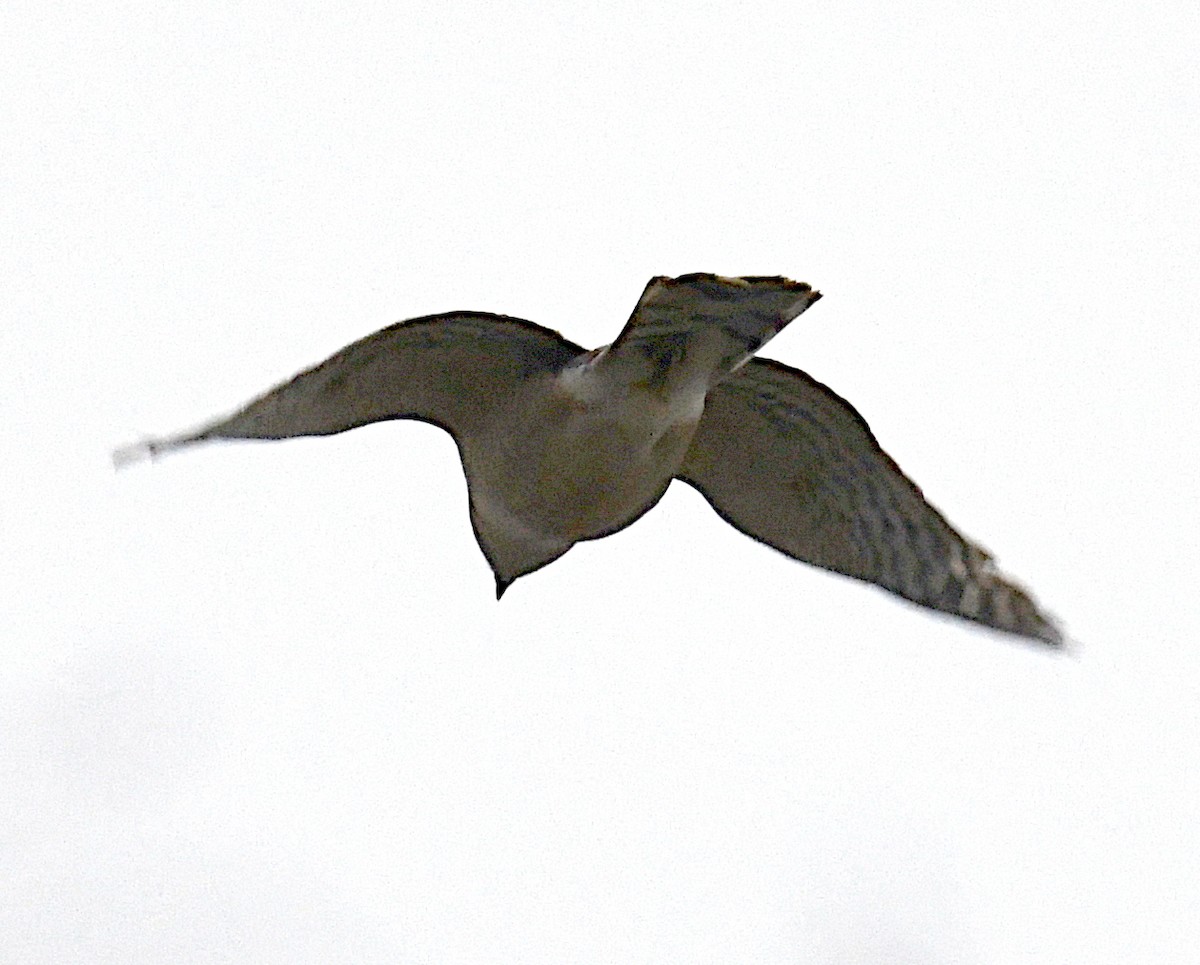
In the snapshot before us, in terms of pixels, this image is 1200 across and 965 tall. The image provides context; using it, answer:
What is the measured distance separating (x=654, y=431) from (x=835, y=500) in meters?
1.25

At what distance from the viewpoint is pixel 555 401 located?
29.2ft

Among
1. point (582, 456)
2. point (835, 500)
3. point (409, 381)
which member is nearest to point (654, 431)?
point (582, 456)

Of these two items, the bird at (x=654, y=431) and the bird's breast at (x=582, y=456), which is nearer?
the bird at (x=654, y=431)

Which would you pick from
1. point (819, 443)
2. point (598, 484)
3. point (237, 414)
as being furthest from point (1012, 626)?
point (237, 414)

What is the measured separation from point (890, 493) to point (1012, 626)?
90 cm

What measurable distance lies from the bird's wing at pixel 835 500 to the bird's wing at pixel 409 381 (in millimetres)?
989

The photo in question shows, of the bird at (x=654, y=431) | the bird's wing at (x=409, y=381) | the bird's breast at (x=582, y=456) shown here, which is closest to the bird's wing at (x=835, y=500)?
the bird at (x=654, y=431)

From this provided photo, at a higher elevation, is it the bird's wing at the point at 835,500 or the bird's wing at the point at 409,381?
the bird's wing at the point at 409,381

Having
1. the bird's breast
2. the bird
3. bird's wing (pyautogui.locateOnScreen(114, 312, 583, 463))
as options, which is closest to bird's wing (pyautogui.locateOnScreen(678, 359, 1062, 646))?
the bird

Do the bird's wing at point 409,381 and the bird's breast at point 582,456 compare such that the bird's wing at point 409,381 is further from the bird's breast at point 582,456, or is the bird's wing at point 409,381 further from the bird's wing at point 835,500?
the bird's wing at point 835,500

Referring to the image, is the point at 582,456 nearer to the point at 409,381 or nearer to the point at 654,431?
the point at 654,431

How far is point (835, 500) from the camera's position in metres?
9.74

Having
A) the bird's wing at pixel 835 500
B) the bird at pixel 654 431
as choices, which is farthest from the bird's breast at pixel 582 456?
the bird's wing at pixel 835 500

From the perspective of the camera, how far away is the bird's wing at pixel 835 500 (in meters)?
9.44
